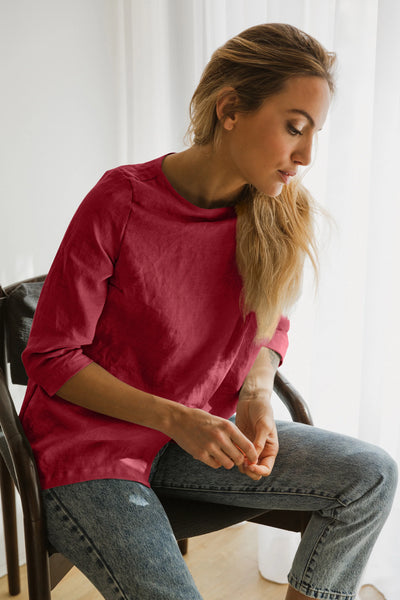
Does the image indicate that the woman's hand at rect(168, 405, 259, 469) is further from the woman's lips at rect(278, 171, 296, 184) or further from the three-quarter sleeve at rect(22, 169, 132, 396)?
the woman's lips at rect(278, 171, 296, 184)

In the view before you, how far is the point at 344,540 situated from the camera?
3.43 feet

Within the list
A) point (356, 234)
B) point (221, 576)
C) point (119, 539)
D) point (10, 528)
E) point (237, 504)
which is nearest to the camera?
point (119, 539)

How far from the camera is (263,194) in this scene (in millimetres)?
1199

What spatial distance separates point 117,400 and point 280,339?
436mm

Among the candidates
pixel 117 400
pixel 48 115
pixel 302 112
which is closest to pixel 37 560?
pixel 117 400

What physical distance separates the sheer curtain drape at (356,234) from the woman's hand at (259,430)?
0.41 m

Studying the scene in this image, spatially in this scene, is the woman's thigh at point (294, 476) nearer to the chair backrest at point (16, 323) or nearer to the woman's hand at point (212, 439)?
the woman's hand at point (212, 439)

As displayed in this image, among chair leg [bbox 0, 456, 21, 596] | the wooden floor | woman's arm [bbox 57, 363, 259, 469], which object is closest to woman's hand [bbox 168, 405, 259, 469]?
woman's arm [bbox 57, 363, 259, 469]

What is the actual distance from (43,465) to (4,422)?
0.10 metres

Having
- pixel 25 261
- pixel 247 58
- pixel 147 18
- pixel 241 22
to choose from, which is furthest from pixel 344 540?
pixel 147 18

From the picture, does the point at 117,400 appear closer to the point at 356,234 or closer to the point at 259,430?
the point at 259,430

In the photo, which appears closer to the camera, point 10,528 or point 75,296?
point 75,296

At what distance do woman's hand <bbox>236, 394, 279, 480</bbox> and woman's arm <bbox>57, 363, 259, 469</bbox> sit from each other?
3 centimetres

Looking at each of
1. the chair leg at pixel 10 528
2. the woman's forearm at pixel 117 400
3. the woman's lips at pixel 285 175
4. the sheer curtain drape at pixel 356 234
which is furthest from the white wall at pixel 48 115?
the woman's lips at pixel 285 175
